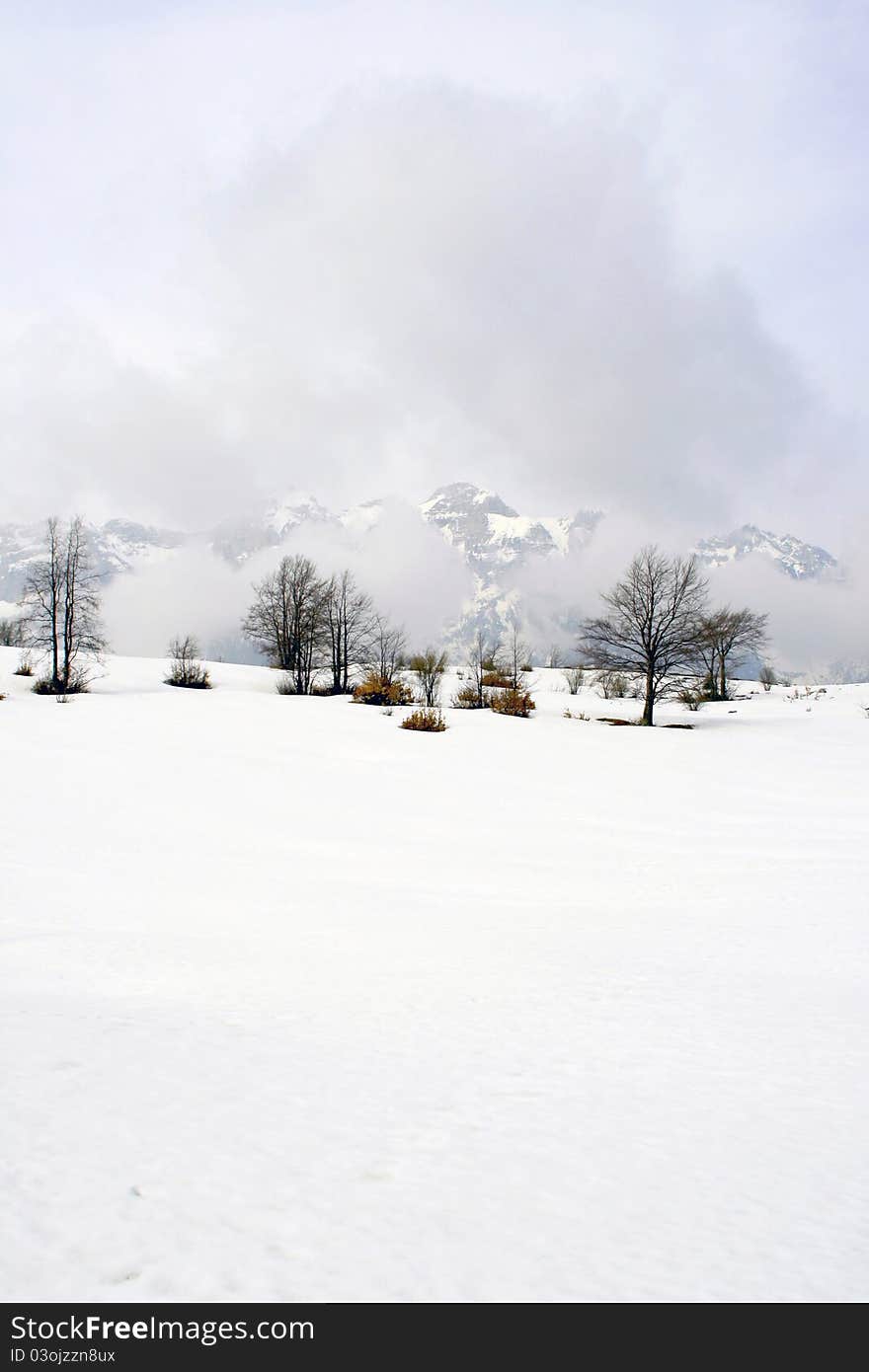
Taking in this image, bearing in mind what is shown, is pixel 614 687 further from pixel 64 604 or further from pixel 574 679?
pixel 64 604

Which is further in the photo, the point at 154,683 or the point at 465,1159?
the point at 154,683

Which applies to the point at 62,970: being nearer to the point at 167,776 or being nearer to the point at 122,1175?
the point at 122,1175

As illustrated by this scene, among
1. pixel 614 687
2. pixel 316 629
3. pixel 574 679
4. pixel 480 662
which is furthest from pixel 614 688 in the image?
pixel 316 629

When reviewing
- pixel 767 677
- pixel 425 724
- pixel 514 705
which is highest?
pixel 767 677

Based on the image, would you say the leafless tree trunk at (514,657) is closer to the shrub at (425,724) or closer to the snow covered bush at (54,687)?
the shrub at (425,724)

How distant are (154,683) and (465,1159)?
96.5ft

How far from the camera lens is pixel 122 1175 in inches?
60.8

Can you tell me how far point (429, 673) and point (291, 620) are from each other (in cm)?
910

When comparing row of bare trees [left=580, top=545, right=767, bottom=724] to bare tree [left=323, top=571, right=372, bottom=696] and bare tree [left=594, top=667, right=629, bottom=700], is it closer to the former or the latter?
bare tree [left=594, top=667, right=629, bottom=700]

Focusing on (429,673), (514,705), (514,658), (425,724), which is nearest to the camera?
(425,724)

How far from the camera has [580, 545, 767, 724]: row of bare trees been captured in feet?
81.4

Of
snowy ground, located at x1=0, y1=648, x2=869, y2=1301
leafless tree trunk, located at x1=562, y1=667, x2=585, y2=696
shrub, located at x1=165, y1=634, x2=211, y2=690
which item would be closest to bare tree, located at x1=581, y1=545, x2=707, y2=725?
leafless tree trunk, located at x1=562, y1=667, x2=585, y2=696

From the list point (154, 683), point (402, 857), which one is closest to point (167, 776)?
point (402, 857)

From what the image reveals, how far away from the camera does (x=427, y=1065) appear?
230cm
